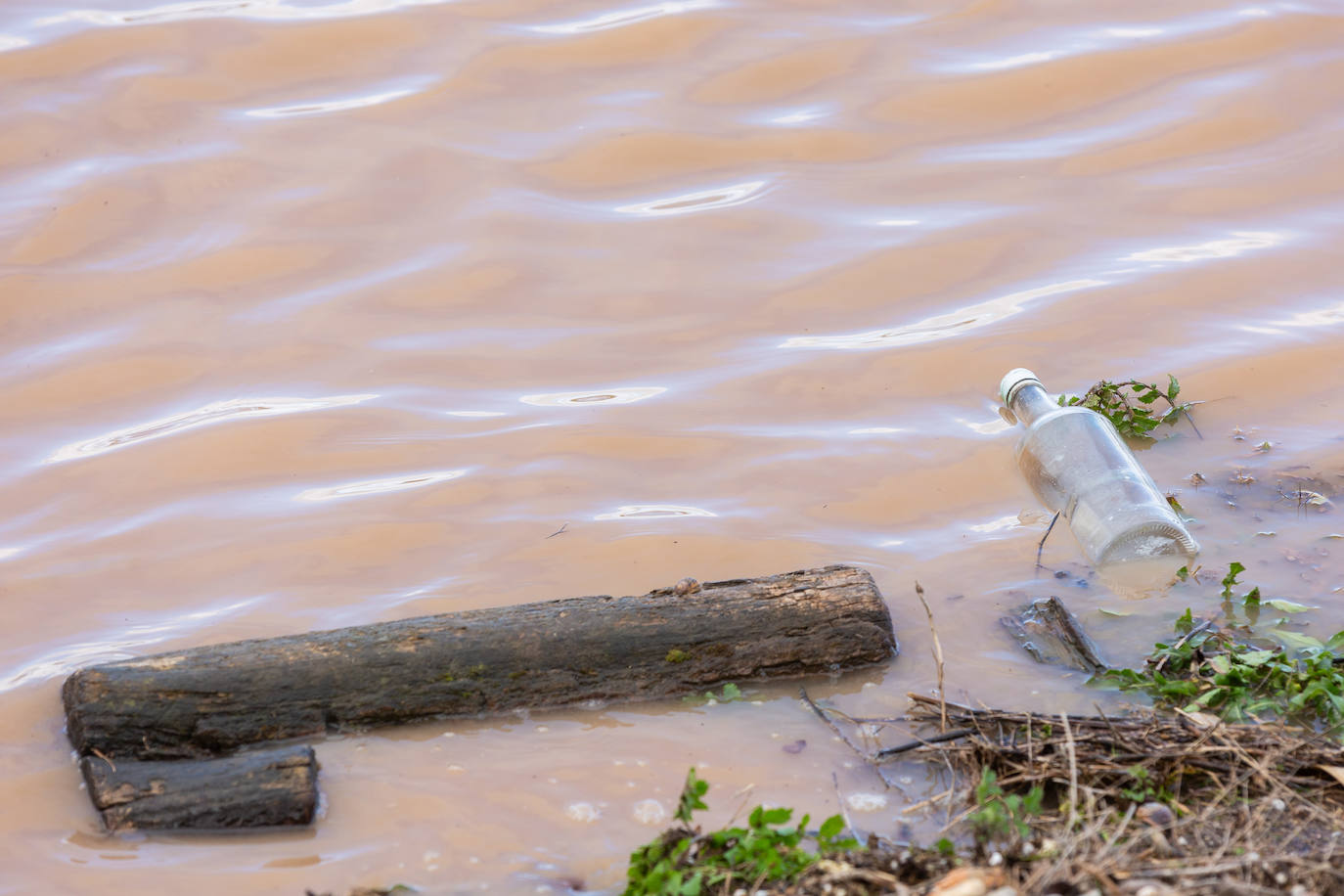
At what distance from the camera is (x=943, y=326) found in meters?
4.97

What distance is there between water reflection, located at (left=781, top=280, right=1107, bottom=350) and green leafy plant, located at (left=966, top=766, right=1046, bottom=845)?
8.69ft

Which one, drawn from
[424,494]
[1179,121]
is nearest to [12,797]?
[424,494]

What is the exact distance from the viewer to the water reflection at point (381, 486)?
161 inches

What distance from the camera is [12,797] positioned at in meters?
2.76

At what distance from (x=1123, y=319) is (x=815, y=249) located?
1.40 meters

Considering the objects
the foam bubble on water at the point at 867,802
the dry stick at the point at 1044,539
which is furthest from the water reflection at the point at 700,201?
the foam bubble on water at the point at 867,802

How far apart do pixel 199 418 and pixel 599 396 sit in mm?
1515

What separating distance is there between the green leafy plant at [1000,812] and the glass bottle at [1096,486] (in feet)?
4.10

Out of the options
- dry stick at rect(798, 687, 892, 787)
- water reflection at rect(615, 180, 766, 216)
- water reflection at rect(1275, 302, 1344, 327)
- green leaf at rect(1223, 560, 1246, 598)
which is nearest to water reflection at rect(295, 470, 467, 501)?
dry stick at rect(798, 687, 892, 787)

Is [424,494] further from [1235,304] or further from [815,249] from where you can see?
[1235,304]

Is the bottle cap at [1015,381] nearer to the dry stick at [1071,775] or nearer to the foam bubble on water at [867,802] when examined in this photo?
the dry stick at [1071,775]

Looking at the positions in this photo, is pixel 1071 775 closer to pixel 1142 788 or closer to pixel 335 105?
pixel 1142 788

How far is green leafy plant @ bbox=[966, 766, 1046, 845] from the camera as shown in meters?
2.22

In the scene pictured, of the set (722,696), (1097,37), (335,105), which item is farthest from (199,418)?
(1097,37)
